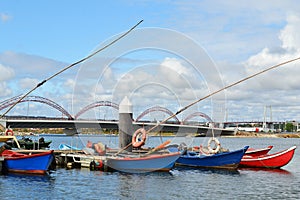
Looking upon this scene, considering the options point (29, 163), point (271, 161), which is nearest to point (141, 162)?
point (29, 163)

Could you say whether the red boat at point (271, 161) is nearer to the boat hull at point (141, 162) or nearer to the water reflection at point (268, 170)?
the water reflection at point (268, 170)

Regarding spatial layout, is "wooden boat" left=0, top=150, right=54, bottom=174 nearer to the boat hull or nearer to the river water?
the river water

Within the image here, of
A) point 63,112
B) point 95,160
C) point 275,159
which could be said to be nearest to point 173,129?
point 63,112

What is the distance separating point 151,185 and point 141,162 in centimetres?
443

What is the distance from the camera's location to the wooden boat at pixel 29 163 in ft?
118

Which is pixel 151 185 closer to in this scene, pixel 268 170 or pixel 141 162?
pixel 141 162

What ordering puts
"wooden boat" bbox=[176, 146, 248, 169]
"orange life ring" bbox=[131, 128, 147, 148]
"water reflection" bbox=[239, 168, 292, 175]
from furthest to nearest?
"water reflection" bbox=[239, 168, 292, 175] < "wooden boat" bbox=[176, 146, 248, 169] < "orange life ring" bbox=[131, 128, 147, 148]

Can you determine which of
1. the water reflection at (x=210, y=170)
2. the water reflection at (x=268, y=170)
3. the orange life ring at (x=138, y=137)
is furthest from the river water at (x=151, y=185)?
the orange life ring at (x=138, y=137)

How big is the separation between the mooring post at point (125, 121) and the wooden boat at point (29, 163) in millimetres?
6732

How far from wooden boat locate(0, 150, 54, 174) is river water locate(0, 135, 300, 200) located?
2.40 ft

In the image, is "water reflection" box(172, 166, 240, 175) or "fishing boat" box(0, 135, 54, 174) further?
"water reflection" box(172, 166, 240, 175)

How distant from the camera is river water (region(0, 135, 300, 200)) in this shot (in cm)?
2936

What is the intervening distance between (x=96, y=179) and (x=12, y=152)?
874 centimetres

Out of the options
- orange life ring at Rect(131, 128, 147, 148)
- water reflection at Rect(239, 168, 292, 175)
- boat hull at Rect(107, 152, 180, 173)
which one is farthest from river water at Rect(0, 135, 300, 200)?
orange life ring at Rect(131, 128, 147, 148)
